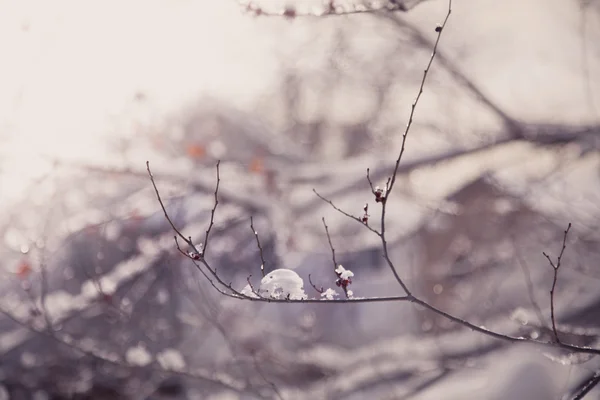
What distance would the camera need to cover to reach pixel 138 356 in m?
4.20

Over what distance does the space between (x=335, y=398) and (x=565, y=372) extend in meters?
2.01

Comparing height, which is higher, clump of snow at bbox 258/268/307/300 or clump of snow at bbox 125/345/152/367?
clump of snow at bbox 125/345/152/367

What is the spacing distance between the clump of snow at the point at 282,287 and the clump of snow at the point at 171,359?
2.86 meters

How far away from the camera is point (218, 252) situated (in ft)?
14.6

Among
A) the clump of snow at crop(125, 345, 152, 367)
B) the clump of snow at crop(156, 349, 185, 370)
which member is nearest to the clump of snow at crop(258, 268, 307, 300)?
the clump of snow at crop(156, 349, 185, 370)

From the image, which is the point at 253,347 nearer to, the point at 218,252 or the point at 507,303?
the point at 218,252

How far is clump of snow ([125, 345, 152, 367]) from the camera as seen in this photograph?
4145 mm

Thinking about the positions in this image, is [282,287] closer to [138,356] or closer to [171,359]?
[171,359]

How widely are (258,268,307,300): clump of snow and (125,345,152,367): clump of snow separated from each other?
2.99 meters

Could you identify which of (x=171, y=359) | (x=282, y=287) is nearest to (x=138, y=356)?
(x=171, y=359)

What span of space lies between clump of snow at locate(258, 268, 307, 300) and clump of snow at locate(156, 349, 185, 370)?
2.86 m

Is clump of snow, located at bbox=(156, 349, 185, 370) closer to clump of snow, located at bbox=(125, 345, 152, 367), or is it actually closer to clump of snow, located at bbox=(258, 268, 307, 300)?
clump of snow, located at bbox=(125, 345, 152, 367)

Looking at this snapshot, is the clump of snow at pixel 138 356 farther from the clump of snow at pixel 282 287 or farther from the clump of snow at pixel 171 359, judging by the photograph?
the clump of snow at pixel 282 287

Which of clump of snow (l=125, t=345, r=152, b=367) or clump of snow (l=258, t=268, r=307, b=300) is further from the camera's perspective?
clump of snow (l=125, t=345, r=152, b=367)
